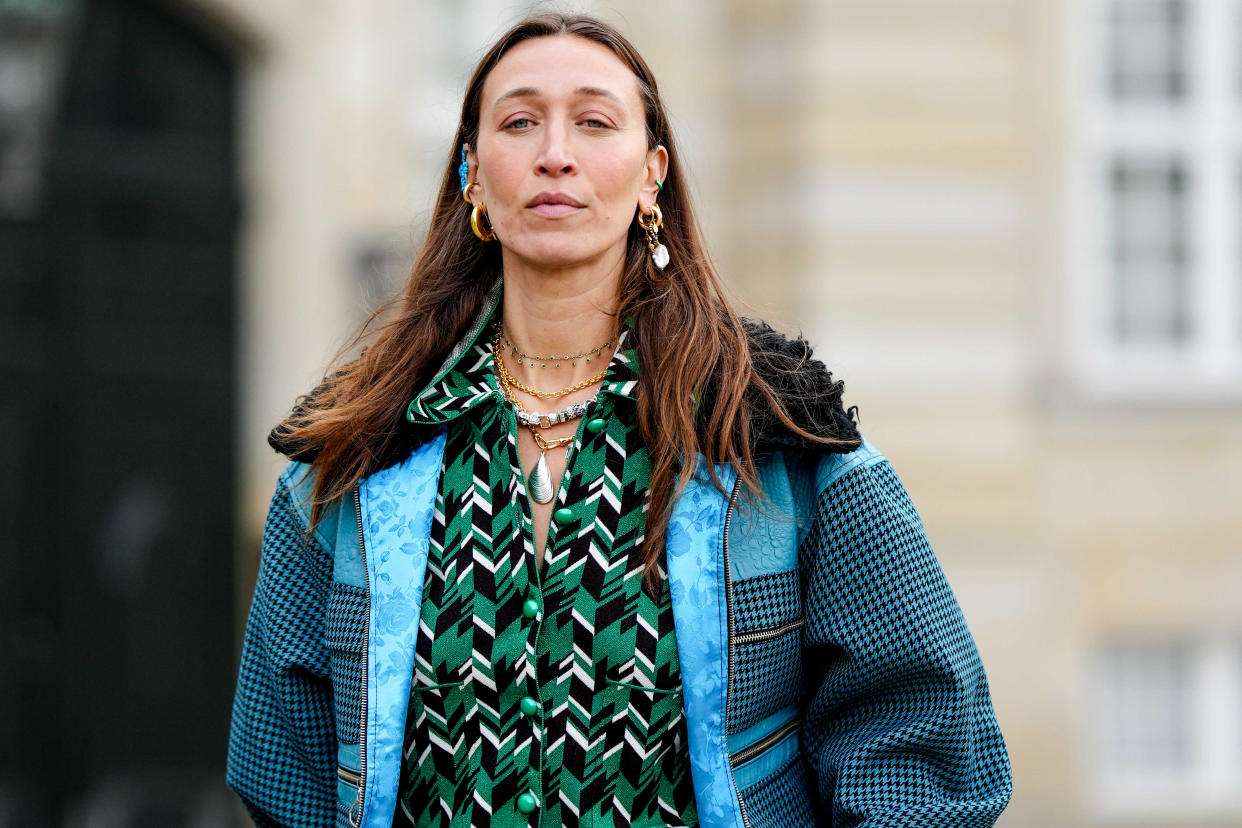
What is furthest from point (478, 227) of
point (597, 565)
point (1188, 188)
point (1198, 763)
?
point (1198, 763)

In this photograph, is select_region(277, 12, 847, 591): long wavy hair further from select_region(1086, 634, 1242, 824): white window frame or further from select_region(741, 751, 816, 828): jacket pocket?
select_region(1086, 634, 1242, 824): white window frame

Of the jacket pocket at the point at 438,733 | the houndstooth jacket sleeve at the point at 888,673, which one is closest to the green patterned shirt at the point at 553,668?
the jacket pocket at the point at 438,733

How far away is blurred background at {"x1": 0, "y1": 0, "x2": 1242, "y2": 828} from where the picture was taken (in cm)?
647

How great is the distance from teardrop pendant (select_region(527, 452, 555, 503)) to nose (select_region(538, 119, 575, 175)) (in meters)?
0.40

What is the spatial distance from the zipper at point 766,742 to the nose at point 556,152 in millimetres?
802

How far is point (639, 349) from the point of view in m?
2.42

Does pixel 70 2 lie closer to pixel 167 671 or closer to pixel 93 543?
pixel 93 543

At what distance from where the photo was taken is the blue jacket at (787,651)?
226cm

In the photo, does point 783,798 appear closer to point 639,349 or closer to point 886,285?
point 639,349

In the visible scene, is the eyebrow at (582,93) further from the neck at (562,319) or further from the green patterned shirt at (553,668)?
the green patterned shirt at (553,668)

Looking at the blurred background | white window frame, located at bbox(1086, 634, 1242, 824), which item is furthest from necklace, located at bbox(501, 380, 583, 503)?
white window frame, located at bbox(1086, 634, 1242, 824)

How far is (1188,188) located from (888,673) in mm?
6918

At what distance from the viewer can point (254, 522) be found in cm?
680

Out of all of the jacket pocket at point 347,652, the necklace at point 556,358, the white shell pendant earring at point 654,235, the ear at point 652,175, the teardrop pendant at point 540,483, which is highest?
the ear at point 652,175
